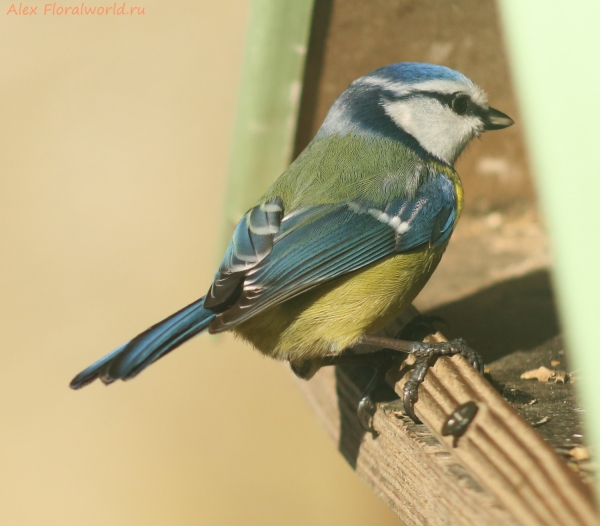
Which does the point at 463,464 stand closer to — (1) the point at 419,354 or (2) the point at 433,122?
(1) the point at 419,354

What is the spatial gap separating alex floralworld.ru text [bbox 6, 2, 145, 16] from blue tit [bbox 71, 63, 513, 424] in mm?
3208

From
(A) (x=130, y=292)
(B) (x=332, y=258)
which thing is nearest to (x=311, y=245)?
(B) (x=332, y=258)

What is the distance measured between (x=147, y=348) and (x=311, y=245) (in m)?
0.43

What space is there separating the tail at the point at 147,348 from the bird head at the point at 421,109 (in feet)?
2.46

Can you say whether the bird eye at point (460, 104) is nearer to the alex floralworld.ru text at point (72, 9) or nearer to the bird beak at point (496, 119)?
the bird beak at point (496, 119)

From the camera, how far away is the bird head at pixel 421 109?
2.07 metres

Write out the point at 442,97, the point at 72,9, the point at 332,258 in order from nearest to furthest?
the point at 332,258 → the point at 442,97 → the point at 72,9

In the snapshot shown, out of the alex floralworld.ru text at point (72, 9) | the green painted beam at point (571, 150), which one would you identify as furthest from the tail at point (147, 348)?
the alex floralworld.ru text at point (72, 9)

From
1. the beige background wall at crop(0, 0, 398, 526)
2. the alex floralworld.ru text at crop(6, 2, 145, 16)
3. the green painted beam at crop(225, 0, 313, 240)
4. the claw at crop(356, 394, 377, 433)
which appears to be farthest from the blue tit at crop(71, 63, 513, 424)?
the alex floralworld.ru text at crop(6, 2, 145, 16)

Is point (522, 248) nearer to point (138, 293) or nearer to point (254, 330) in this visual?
point (254, 330)

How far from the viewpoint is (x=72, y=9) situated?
494 cm

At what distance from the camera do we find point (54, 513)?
3625mm

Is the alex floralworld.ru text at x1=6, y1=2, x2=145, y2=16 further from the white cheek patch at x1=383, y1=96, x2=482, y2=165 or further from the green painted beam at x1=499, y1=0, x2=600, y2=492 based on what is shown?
the green painted beam at x1=499, y1=0, x2=600, y2=492

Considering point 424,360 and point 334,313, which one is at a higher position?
point 334,313
